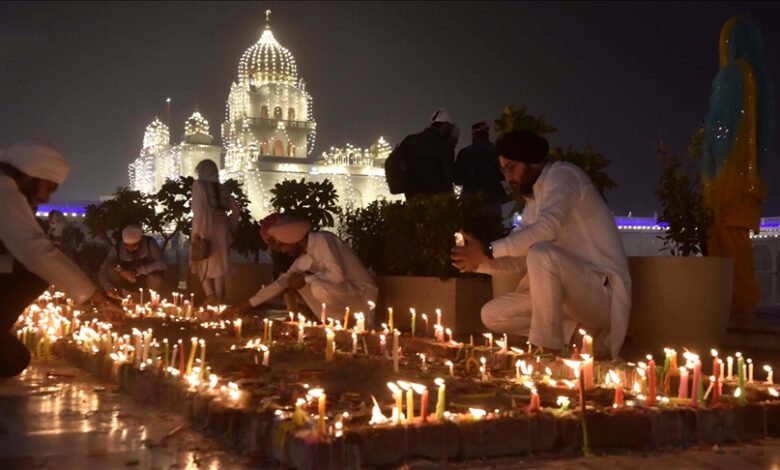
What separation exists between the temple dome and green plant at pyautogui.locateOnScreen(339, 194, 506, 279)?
2000 inches

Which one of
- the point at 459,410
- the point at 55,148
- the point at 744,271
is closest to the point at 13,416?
the point at 55,148

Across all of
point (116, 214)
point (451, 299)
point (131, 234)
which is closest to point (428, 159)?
point (451, 299)

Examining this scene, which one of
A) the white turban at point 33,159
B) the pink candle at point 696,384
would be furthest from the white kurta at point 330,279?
the pink candle at point 696,384

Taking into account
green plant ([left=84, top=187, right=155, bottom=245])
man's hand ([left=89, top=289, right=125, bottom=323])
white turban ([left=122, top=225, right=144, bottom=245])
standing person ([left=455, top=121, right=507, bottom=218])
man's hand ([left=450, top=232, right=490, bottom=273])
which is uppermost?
green plant ([left=84, top=187, right=155, bottom=245])

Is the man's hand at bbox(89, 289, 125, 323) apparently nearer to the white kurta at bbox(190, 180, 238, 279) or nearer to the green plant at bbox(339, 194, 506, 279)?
the green plant at bbox(339, 194, 506, 279)

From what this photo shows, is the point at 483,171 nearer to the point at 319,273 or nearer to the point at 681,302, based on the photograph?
the point at 319,273

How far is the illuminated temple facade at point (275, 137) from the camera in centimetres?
5822

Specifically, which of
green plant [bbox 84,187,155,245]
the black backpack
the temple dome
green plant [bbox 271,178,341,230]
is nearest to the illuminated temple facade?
the temple dome

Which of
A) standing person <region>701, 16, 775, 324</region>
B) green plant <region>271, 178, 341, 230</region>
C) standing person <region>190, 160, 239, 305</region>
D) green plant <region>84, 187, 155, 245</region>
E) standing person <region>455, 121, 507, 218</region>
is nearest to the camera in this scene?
standing person <region>701, 16, 775, 324</region>

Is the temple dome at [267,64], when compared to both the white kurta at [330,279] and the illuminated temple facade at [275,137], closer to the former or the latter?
the illuminated temple facade at [275,137]

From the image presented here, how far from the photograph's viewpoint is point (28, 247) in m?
4.71

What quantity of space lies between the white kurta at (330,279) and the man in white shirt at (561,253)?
2.16 m

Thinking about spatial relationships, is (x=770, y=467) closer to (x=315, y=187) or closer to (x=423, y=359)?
(x=423, y=359)

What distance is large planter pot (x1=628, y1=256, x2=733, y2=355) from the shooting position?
6.40 m
